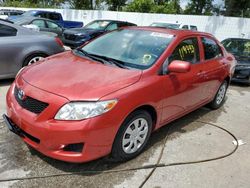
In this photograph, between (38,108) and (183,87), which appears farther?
(183,87)

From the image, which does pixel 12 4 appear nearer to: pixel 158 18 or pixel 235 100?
pixel 158 18

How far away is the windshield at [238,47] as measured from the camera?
934 centimetres

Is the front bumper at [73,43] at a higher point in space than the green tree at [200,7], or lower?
lower

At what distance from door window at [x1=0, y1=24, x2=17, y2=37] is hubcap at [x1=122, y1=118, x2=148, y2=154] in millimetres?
3983

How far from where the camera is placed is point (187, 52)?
442 cm

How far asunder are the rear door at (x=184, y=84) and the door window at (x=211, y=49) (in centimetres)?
32

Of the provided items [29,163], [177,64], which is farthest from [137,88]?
[29,163]

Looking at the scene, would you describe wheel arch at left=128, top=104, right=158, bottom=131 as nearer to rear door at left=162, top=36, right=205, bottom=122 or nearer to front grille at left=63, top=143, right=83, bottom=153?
rear door at left=162, top=36, right=205, bottom=122

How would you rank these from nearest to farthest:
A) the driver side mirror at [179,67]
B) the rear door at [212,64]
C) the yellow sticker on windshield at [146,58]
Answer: the driver side mirror at [179,67] → the yellow sticker on windshield at [146,58] → the rear door at [212,64]

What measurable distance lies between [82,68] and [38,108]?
0.84m

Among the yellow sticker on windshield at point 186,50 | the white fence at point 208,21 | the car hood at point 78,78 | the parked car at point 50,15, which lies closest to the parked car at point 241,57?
the yellow sticker on windshield at point 186,50

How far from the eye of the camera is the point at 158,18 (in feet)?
76.4

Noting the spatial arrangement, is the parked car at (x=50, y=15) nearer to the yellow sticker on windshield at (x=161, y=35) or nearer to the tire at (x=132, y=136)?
the yellow sticker on windshield at (x=161, y=35)

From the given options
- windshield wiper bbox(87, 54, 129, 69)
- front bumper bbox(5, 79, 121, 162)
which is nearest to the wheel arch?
front bumper bbox(5, 79, 121, 162)
